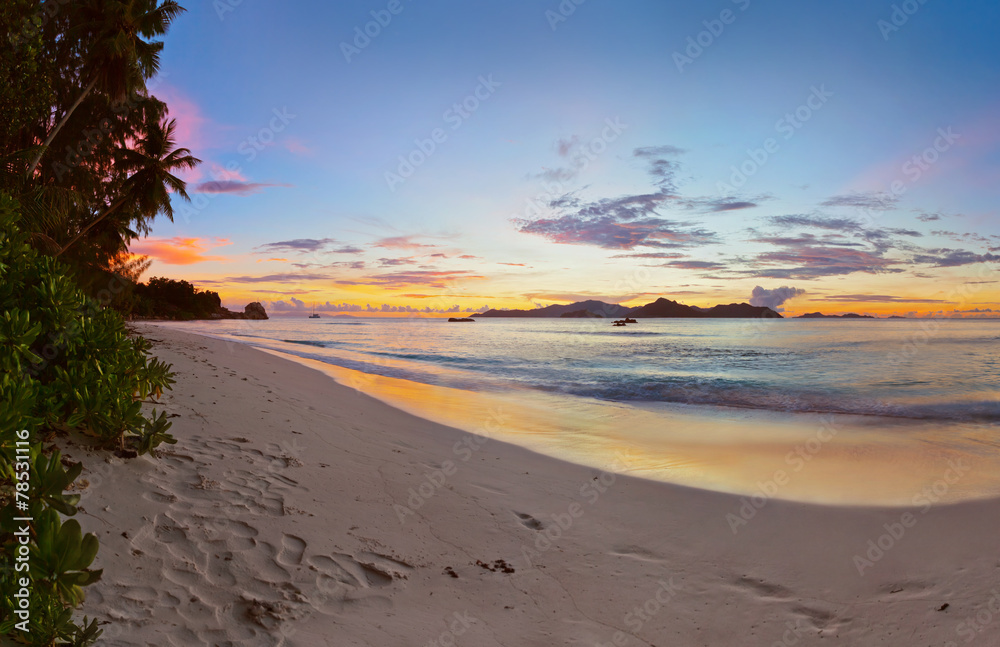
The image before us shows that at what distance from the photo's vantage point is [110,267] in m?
35.2

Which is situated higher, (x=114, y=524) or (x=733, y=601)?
(x=114, y=524)

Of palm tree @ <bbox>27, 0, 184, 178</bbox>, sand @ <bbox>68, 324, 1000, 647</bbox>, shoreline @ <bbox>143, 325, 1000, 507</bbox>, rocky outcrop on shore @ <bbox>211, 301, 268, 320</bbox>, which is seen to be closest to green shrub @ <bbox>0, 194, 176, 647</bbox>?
sand @ <bbox>68, 324, 1000, 647</bbox>

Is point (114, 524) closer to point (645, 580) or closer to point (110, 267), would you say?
point (645, 580)

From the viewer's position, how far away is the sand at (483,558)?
281 centimetres

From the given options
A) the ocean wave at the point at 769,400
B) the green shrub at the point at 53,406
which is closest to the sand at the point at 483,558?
the green shrub at the point at 53,406

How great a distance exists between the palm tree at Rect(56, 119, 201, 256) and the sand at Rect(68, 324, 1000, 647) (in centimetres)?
2502

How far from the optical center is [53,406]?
3707 millimetres

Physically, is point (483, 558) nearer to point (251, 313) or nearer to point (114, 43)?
point (114, 43)

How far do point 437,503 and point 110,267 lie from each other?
42196mm

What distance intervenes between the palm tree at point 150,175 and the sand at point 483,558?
2502cm

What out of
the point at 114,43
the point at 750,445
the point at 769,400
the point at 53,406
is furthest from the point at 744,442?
the point at 114,43

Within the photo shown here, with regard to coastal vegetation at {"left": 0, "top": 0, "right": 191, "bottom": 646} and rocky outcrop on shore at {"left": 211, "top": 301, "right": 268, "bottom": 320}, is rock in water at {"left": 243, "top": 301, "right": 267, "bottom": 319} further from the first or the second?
coastal vegetation at {"left": 0, "top": 0, "right": 191, "bottom": 646}

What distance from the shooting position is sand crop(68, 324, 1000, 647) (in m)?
2.81

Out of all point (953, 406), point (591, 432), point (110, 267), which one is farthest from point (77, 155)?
point (953, 406)
